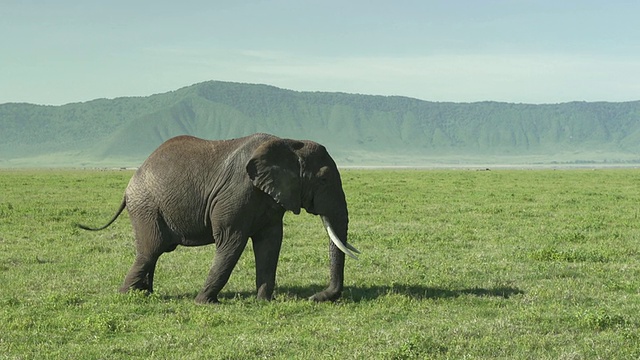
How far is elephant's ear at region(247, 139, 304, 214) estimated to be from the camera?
41.0 ft

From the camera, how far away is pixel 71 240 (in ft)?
70.6

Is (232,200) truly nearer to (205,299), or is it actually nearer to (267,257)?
(267,257)

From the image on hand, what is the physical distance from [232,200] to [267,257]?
1.33m

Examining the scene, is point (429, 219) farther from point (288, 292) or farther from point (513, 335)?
point (513, 335)

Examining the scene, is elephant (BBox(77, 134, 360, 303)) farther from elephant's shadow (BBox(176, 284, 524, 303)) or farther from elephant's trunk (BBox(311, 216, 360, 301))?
elephant's shadow (BBox(176, 284, 524, 303))

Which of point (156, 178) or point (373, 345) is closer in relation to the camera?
point (373, 345)

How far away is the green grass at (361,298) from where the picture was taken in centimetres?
1025

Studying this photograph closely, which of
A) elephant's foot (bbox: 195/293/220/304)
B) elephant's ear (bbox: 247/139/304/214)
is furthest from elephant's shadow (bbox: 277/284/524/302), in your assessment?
elephant's ear (bbox: 247/139/304/214)

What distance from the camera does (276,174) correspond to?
12.5 metres

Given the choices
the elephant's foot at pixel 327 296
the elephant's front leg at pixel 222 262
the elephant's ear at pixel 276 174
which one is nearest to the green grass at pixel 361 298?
the elephant's foot at pixel 327 296

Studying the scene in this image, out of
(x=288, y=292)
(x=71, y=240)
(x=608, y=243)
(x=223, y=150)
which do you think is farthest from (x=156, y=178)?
(x=608, y=243)

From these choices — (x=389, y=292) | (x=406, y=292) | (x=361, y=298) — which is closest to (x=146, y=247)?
(x=361, y=298)

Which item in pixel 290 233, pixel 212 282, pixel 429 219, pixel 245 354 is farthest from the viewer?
pixel 429 219

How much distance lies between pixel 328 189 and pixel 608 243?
10.9 metres
